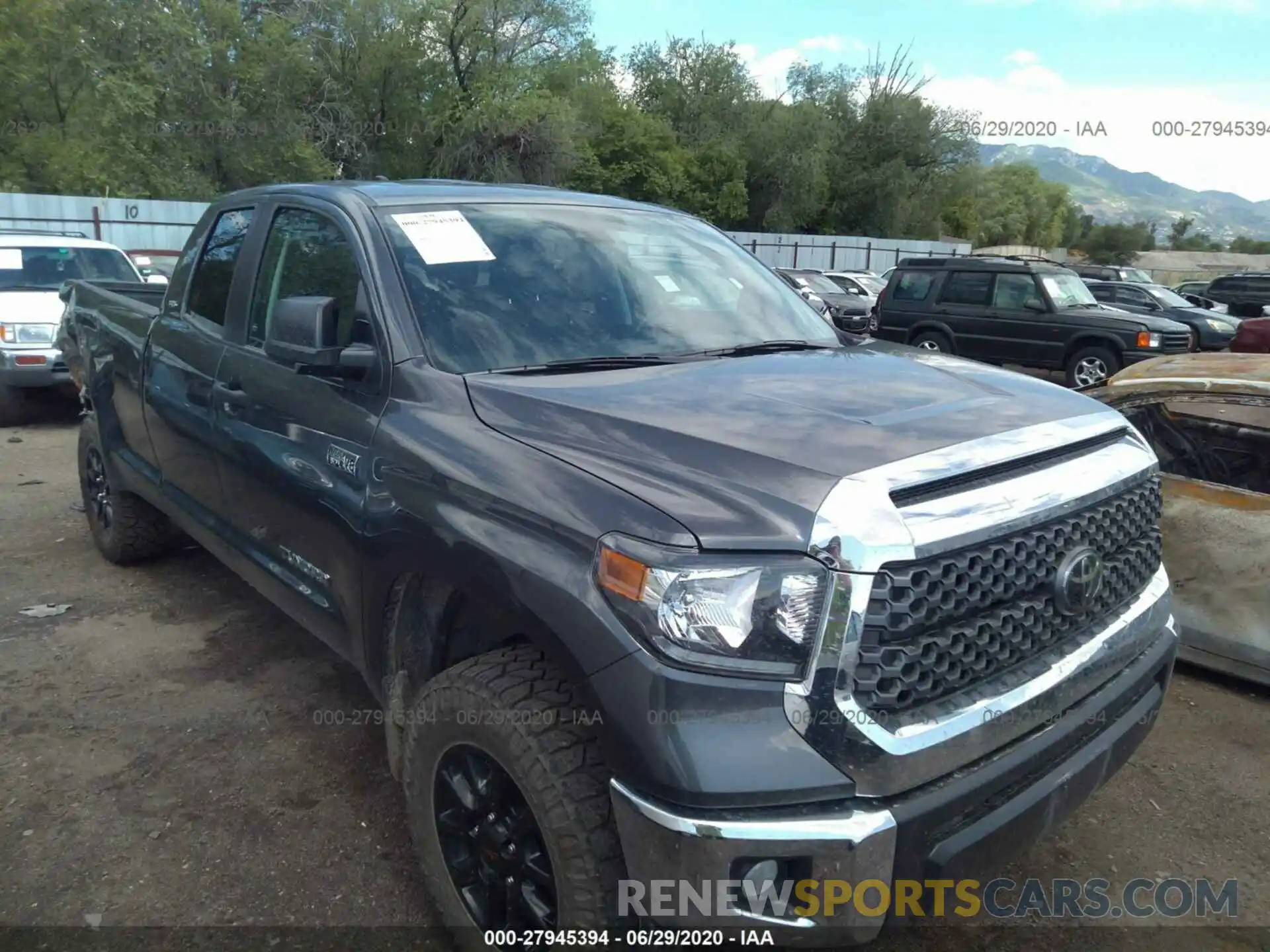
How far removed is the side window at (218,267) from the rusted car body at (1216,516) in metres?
4.02

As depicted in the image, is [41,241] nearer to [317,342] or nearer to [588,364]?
[317,342]

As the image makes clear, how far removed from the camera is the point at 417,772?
93.8 inches

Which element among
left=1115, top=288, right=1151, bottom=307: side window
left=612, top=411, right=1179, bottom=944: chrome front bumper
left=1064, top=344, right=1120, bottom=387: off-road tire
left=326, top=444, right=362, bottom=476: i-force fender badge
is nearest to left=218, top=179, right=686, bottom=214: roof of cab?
left=326, top=444, right=362, bottom=476: i-force fender badge

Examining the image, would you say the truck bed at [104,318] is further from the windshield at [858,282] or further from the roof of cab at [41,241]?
the windshield at [858,282]

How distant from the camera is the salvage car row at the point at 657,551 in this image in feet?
5.89

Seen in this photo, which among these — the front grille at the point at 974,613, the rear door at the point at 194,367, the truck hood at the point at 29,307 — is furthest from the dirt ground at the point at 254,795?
the truck hood at the point at 29,307

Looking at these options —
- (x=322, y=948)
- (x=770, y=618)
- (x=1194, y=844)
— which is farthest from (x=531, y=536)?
(x=1194, y=844)

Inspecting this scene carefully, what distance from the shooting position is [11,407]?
930 centimetres

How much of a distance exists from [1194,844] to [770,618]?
2149mm

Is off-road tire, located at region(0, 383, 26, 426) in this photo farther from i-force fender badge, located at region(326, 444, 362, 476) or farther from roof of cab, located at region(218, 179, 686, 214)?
i-force fender badge, located at region(326, 444, 362, 476)

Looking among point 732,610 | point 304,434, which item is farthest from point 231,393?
point 732,610

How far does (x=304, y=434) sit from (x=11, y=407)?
8.15 metres

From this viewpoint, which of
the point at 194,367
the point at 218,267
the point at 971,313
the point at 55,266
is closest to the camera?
the point at 194,367

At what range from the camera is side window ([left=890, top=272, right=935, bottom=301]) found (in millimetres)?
15328
